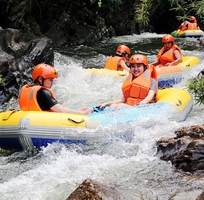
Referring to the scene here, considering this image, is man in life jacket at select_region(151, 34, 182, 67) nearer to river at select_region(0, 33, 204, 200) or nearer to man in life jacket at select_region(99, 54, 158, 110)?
river at select_region(0, 33, 204, 200)

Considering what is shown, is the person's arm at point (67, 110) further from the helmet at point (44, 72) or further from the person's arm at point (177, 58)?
the person's arm at point (177, 58)

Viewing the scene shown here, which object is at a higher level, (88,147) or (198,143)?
(198,143)

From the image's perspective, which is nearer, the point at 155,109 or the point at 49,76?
the point at 49,76

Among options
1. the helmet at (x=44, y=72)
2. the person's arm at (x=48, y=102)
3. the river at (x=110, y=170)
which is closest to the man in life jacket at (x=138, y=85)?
the river at (x=110, y=170)

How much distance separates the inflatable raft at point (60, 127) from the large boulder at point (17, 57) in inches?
100

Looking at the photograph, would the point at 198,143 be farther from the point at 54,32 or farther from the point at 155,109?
the point at 54,32

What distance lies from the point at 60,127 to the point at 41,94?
55cm

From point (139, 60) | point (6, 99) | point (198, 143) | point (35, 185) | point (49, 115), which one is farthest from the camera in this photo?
point (6, 99)

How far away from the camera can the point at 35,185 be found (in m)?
3.91

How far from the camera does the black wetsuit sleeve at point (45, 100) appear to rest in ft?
16.8

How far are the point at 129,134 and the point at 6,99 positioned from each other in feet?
11.1

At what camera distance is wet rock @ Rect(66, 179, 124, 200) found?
122 inches

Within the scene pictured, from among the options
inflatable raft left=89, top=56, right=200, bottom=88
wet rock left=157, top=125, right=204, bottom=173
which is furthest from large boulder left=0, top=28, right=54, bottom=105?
wet rock left=157, top=125, right=204, bottom=173

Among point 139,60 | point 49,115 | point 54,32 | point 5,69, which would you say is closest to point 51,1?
point 54,32
